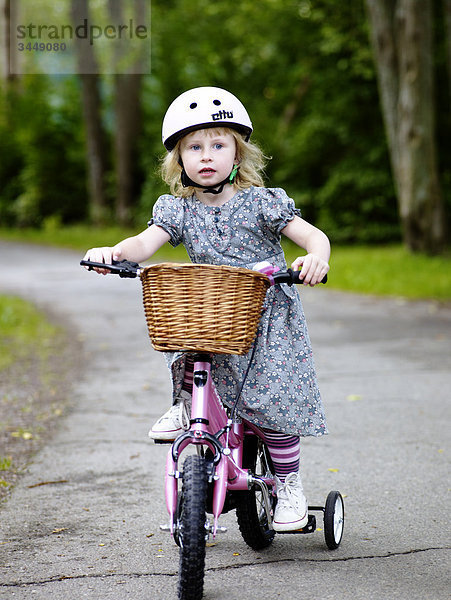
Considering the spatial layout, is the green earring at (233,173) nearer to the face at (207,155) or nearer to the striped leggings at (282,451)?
the face at (207,155)

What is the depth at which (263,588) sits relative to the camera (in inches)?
135

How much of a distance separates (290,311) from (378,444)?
7.49 feet

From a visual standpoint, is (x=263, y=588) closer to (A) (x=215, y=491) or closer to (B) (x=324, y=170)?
(A) (x=215, y=491)

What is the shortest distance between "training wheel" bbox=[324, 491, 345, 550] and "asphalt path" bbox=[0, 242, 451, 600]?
0.18 ft

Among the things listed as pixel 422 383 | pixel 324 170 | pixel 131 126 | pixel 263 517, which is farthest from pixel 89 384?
pixel 131 126

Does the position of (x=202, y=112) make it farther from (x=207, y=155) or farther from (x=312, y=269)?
(x=312, y=269)

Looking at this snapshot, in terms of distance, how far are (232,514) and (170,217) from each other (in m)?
1.58

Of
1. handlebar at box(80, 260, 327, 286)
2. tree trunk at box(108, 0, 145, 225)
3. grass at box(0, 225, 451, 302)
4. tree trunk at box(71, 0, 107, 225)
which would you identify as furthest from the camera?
tree trunk at box(71, 0, 107, 225)

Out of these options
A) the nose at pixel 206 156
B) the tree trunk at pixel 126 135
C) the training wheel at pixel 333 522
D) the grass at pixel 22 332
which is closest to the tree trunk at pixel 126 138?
the tree trunk at pixel 126 135

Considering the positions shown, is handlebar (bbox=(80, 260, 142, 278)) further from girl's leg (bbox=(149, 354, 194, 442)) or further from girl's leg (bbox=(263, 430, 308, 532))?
girl's leg (bbox=(263, 430, 308, 532))

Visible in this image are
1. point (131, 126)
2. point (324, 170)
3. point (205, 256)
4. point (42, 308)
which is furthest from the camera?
point (131, 126)

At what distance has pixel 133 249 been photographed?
342cm

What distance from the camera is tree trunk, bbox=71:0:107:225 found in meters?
28.2

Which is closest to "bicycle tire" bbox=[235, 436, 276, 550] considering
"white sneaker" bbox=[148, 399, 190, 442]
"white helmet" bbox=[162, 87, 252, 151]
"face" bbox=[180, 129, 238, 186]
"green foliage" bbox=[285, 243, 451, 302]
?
"white sneaker" bbox=[148, 399, 190, 442]
